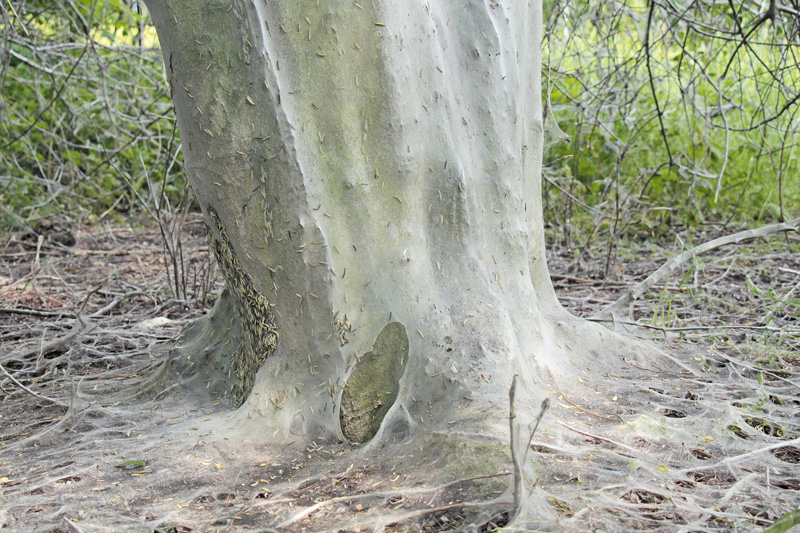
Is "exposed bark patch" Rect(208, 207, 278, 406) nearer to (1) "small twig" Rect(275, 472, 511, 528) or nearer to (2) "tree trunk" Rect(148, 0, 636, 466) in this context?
(2) "tree trunk" Rect(148, 0, 636, 466)

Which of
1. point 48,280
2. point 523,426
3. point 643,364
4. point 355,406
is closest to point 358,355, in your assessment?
point 355,406

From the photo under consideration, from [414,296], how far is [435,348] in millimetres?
183

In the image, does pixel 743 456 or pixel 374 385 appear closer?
pixel 743 456

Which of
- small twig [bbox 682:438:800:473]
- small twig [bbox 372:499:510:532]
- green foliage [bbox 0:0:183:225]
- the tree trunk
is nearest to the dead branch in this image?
the tree trunk

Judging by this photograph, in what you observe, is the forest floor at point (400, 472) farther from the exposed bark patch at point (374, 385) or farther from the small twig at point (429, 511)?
the exposed bark patch at point (374, 385)

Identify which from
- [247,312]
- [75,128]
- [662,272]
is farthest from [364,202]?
[75,128]

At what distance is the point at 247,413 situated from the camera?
7.45ft

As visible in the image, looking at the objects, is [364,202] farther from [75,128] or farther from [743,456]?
[75,128]

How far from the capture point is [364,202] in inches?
86.1

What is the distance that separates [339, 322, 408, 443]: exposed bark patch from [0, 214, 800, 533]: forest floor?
12 cm

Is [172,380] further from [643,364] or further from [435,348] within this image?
[643,364]

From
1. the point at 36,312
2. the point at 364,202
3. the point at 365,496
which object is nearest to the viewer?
the point at 365,496

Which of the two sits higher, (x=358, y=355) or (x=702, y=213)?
(x=702, y=213)

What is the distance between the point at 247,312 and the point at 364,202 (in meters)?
0.60
